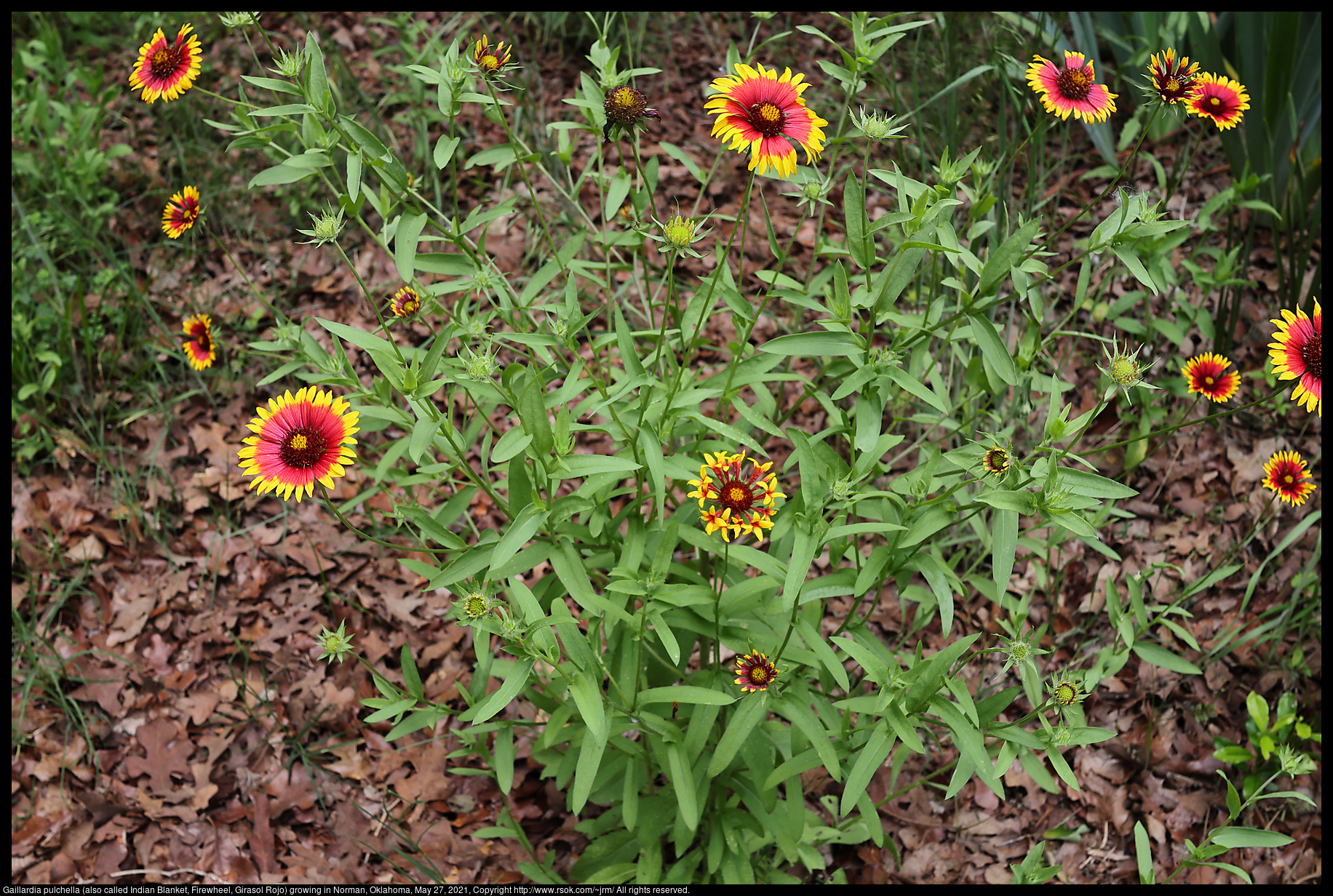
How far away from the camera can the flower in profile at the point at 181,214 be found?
222cm

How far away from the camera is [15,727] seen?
2.81 meters

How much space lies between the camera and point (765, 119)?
5.42 ft

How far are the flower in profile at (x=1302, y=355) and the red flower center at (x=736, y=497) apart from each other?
1061mm

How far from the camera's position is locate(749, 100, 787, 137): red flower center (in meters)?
1.65

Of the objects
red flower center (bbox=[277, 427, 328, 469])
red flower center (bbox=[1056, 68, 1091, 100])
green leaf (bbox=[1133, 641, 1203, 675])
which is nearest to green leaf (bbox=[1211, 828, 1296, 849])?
green leaf (bbox=[1133, 641, 1203, 675])

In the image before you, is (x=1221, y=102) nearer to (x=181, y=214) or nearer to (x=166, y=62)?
(x=166, y=62)

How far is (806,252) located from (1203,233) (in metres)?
1.63

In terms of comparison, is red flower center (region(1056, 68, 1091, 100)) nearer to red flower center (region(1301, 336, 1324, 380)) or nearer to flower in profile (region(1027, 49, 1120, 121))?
flower in profile (region(1027, 49, 1120, 121))

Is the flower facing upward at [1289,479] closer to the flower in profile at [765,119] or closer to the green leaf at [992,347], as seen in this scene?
the green leaf at [992,347]

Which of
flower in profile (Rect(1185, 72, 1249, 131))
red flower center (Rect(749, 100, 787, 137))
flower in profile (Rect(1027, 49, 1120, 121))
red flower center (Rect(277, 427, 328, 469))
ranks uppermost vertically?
red flower center (Rect(749, 100, 787, 137))

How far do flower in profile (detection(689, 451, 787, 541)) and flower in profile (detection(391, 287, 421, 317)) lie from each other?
83cm

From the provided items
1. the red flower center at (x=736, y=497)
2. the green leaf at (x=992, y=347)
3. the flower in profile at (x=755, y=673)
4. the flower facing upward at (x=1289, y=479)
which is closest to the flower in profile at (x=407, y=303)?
the red flower center at (x=736, y=497)
